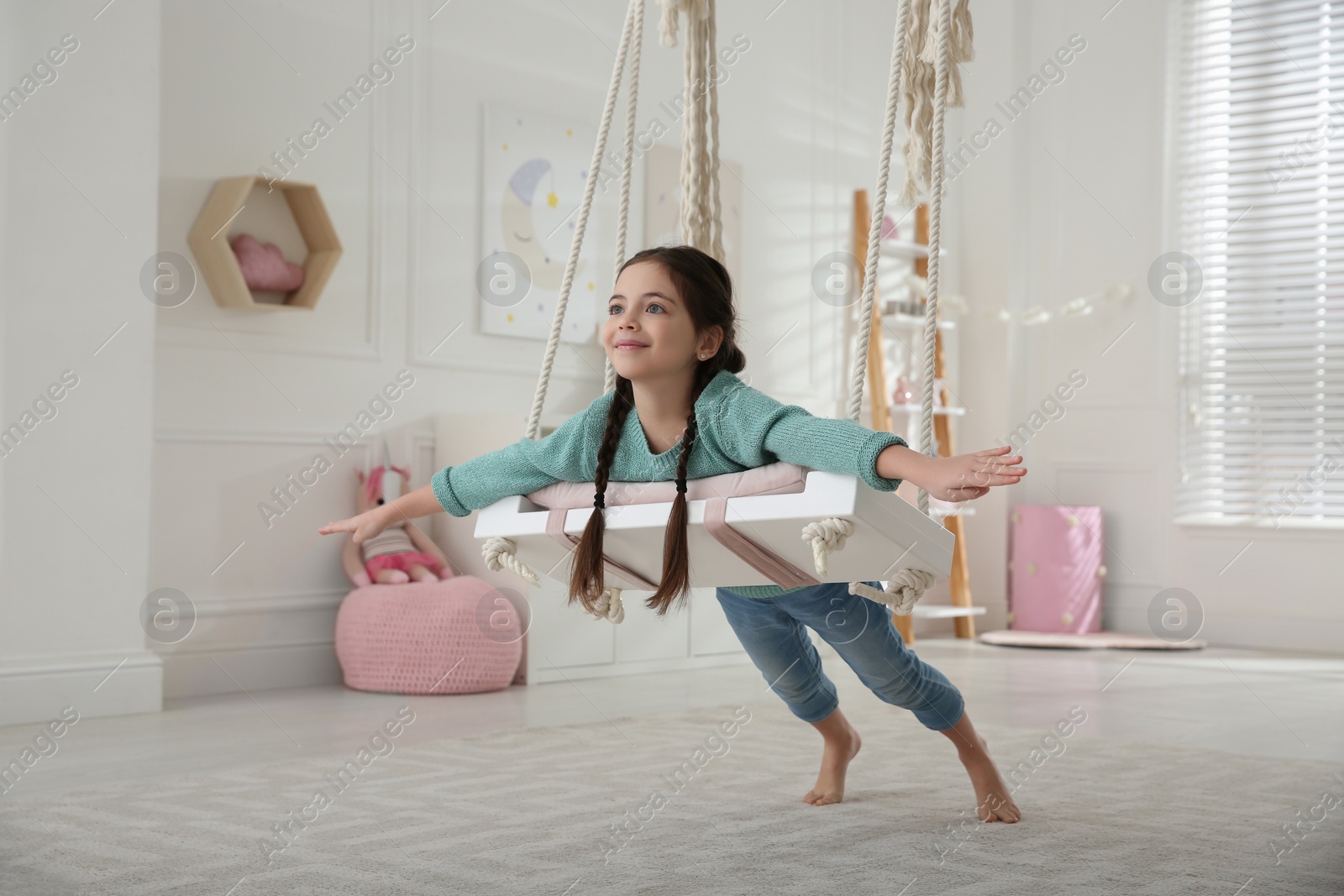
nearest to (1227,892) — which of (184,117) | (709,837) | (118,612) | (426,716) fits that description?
(709,837)

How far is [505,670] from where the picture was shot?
11.4ft

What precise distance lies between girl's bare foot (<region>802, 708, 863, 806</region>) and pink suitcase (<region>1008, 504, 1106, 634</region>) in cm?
311

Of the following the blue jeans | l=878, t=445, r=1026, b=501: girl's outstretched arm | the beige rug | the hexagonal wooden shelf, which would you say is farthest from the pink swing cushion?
the hexagonal wooden shelf

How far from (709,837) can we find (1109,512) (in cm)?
387

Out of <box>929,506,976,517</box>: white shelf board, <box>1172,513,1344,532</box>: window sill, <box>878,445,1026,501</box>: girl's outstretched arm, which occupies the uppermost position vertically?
<box>878,445,1026,501</box>: girl's outstretched arm

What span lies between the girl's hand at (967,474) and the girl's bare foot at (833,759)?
880mm

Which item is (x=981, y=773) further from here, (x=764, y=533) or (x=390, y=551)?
(x=390, y=551)

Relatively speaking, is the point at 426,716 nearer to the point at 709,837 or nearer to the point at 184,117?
the point at 709,837

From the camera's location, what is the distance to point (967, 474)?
1344mm

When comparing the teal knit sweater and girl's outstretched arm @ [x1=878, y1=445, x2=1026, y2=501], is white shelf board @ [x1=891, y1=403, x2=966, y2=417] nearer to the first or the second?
the teal knit sweater

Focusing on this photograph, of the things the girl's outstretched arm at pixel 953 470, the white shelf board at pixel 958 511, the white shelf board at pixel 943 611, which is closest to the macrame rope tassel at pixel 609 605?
the girl's outstretched arm at pixel 953 470

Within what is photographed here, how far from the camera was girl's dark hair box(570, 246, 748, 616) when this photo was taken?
1597 millimetres

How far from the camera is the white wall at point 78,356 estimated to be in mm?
2877

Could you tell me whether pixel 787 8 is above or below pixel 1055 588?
above
